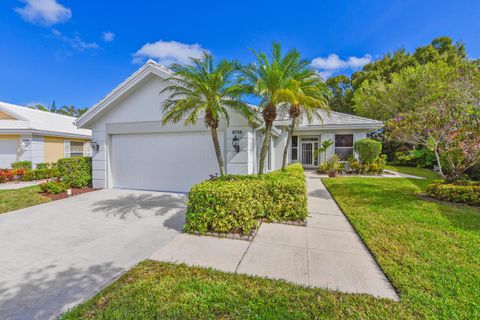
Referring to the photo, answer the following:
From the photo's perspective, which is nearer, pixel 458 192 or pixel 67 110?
pixel 458 192

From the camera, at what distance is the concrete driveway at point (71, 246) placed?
2.78 m

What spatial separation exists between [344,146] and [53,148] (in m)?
A: 21.2

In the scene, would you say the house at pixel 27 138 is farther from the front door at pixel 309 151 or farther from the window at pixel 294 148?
the front door at pixel 309 151

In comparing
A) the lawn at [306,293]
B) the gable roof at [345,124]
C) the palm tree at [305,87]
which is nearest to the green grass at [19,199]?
the lawn at [306,293]

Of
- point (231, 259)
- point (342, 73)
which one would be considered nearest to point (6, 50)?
point (231, 259)

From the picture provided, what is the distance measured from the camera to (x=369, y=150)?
13406 mm

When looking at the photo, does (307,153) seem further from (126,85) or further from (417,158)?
(126,85)

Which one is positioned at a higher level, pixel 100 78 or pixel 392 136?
pixel 100 78

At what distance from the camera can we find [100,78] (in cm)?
1580

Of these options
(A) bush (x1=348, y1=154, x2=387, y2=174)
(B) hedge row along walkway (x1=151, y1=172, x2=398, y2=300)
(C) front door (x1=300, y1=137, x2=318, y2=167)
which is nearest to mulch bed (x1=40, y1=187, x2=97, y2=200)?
(B) hedge row along walkway (x1=151, y1=172, x2=398, y2=300)

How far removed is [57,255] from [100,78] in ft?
53.6

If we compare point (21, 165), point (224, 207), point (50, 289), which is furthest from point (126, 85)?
point (21, 165)

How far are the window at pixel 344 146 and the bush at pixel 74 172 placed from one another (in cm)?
1630

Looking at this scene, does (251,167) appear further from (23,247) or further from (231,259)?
(23,247)
